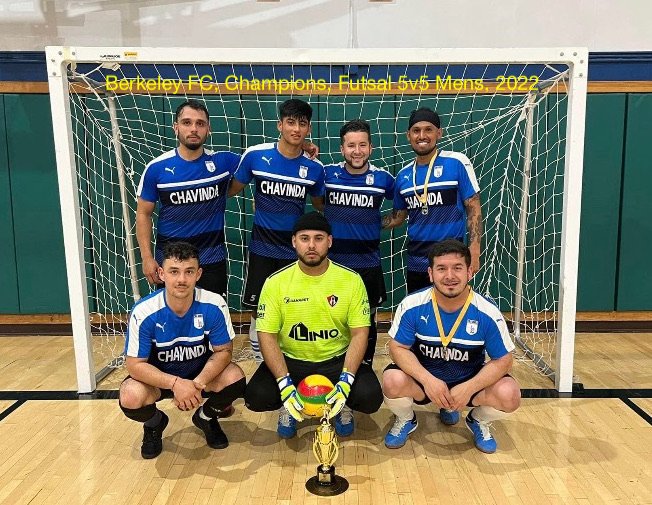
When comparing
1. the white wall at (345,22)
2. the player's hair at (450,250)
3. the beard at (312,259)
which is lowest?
the beard at (312,259)

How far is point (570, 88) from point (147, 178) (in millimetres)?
2762

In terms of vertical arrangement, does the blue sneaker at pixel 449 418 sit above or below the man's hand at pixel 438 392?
below

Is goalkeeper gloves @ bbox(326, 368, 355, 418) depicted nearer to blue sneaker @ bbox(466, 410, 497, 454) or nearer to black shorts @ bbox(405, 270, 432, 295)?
blue sneaker @ bbox(466, 410, 497, 454)

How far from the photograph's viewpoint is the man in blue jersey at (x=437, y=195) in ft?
11.4

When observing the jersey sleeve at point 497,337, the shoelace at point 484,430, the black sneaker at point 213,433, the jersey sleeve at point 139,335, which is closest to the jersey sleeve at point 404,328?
the jersey sleeve at point 497,337

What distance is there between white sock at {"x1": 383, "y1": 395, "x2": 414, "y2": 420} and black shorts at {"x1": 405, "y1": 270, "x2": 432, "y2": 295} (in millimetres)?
864

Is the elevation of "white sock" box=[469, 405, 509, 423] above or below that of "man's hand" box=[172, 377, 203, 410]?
below

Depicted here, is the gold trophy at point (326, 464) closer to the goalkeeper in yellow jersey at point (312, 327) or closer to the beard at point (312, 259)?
the goalkeeper in yellow jersey at point (312, 327)

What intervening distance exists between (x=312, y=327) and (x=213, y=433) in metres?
0.81

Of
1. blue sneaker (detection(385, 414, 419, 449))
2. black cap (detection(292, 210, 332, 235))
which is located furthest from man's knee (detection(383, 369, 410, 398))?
black cap (detection(292, 210, 332, 235))

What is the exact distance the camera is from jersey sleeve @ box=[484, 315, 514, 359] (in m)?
2.81

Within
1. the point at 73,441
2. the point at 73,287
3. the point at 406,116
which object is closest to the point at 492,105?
the point at 406,116

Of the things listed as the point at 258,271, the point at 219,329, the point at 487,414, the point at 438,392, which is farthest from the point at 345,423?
the point at 258,271

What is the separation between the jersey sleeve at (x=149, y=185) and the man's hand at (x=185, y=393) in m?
1.34
